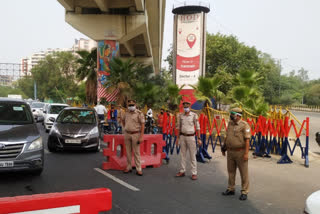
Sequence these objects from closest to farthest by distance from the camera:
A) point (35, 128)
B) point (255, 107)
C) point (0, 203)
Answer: point (0, 203)
point (35, 128)
point (255, 107)

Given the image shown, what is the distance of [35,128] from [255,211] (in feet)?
15.8

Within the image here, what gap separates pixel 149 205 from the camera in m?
5.09

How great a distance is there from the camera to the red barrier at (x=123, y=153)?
7781mm

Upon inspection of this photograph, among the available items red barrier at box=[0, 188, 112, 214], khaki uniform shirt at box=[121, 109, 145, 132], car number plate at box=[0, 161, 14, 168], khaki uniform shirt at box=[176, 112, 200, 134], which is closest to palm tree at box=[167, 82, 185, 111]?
khaki uniform shirt at box=[176, 112, 200, 134]

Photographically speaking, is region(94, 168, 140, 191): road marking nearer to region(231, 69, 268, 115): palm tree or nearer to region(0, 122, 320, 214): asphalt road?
region(0, 122, 320, 214): asphalt road

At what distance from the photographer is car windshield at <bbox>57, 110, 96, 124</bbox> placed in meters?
10.6

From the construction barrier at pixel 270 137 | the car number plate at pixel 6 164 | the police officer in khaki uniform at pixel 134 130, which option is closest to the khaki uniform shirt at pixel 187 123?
the police officer in khaki uniform at pixel 134 130

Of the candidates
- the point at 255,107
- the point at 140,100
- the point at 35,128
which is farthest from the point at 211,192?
the point at 140,100

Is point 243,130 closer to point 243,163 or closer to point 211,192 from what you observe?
point 243,163

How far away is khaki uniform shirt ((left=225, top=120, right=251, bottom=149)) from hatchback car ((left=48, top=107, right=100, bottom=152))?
211 inches

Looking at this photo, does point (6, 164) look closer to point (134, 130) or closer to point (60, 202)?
point (134, 130)

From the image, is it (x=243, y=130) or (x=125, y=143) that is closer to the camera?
(x=243, y=130)

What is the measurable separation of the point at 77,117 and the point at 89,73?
15.4 meters

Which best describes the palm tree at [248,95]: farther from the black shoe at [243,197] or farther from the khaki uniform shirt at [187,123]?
the black shoe at [243,197]
